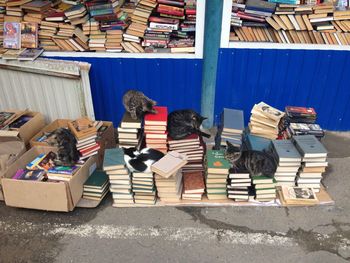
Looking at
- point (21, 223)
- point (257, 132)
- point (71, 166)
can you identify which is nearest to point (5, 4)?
point (71, 166)

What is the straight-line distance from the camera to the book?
4500 mm

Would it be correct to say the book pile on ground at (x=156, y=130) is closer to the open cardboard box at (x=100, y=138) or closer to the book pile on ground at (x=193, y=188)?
the book pile on ground at (x=193, y=188)

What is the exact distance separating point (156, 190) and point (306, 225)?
1694 millimetres

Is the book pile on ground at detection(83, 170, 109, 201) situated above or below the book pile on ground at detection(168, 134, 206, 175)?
below

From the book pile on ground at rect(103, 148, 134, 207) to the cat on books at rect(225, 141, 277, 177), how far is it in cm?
118

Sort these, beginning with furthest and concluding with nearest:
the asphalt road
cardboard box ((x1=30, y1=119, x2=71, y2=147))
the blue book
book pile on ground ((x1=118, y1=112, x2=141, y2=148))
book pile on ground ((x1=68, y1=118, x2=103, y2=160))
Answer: cardboard box ((x1=30, y1=119, x2=71, y2=147))
the blue book
book pile on ground ((x1=68, y1=118, x2=103, y2=160))
book pile on ground ((x1=118, y1=112, x2=141, y2=148))
the asphalt road

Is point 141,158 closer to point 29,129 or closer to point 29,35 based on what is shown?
point 29,129

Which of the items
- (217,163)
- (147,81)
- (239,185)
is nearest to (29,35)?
(147,81)

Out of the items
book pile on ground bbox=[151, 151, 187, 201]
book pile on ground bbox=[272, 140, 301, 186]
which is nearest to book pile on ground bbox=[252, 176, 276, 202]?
book pile on ground bbox=[272, 140, 301, 186]

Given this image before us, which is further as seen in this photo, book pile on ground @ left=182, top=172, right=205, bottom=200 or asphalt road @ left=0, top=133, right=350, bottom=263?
book pile on ground @ left=182, top=172, right=205, bottom=200

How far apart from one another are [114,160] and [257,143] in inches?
70.6

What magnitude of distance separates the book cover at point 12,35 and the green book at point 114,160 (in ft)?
7.69

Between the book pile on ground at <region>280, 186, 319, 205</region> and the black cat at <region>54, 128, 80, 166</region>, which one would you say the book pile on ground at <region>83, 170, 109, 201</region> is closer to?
the black cat at <region>54, 128, 80, 166</region>

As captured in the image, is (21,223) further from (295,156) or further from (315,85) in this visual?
(315,85)
